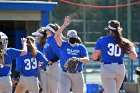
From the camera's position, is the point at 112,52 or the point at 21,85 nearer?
the point at 112,52

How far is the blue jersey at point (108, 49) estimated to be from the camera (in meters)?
9.99

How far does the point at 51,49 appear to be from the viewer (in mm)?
12328

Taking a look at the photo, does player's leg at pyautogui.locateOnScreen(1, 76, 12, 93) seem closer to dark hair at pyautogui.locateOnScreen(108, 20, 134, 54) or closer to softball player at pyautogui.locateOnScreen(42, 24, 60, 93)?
dark hair at pyautogui.locateOnScreen(108, 20, 134, 54)

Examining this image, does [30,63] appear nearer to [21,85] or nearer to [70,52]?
[21,85]

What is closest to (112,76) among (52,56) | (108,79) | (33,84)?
(108,79)

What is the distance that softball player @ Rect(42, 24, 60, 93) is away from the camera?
40.0 feet

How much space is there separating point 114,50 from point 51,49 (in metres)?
2.58

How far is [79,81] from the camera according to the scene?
11016mm

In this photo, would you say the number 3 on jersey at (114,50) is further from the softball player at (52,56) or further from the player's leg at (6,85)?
the softball player at (52,56)

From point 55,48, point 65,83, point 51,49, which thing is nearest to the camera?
point 65,83

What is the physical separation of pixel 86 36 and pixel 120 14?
1539 mm

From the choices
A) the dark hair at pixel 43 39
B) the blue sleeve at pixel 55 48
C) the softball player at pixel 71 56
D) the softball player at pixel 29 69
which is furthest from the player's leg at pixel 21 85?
the dark hair at pixel 43 39

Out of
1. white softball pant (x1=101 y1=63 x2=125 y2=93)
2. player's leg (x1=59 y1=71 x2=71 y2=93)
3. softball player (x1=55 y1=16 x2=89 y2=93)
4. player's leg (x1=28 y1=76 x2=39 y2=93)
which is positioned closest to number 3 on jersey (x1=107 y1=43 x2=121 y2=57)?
white softball pant (x1=101 y1=63 x2=125 y2=93)

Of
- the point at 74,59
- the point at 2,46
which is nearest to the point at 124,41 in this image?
the point at 74,59
